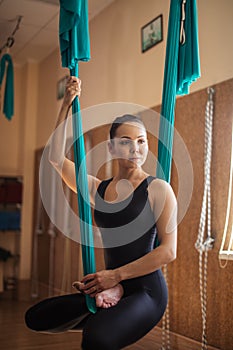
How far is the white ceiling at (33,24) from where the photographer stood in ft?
14.9

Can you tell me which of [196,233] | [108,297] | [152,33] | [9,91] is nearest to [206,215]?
[196,233]

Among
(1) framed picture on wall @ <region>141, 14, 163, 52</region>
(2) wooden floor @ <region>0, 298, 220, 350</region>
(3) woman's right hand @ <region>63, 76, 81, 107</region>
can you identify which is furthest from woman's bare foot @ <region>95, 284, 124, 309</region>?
(1) framed picture on wall @ <region>141, 14, 163, 52</region>

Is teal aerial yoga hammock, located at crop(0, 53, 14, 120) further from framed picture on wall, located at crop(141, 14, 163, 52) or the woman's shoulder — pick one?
the woman's shoulder

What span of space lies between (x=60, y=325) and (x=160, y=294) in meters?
0.42

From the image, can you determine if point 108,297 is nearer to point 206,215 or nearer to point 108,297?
point 108,297

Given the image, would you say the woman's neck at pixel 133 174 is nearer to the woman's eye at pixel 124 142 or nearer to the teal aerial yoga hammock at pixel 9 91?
the woman's eye at pixel 124 142

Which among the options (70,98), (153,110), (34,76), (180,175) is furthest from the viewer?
(34,76)

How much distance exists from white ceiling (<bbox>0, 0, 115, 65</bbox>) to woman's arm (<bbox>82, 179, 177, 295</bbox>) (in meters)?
3.15

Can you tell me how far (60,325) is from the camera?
6.23 ft

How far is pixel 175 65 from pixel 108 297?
3.51ft

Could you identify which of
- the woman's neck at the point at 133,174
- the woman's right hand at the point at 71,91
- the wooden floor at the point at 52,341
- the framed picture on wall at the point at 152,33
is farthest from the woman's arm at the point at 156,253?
the framed picture on wall at the point at 152,33

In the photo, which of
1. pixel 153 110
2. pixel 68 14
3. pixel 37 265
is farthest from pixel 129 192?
pixel 37 265

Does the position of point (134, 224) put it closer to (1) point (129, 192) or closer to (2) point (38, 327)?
(1) point (129, 192)

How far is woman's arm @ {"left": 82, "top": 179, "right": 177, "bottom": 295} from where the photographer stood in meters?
1.81
